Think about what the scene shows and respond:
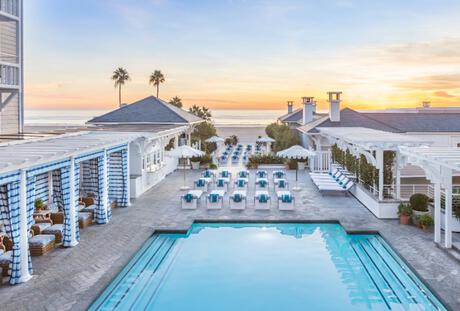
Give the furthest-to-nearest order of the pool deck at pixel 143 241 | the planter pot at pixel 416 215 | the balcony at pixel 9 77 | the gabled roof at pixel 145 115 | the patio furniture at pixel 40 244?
the gabled roof at pixel 145 115, the balcony at pixel 9 77, the planter pot at pixel 416 215, the patio furniture at pixel 40 244, the pool deck at pixel 143 241

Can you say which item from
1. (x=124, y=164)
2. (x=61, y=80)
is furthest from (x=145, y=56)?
(x=124, y=164)

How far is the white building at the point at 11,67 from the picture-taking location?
18328 millimetres

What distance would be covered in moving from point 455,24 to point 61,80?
3653 centimetres

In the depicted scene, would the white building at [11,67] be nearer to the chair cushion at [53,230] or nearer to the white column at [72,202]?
the white column at [72,202]

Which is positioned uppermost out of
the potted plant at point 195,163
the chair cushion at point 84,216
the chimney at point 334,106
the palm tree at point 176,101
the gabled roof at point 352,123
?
the palm tree at point 176,101

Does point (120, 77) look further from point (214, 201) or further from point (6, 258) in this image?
point (6, 258)

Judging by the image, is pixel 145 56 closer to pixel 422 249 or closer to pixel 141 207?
pixel 141 207

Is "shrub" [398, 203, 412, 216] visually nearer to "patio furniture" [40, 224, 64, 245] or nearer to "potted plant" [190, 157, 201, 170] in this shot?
"patio furniture" [40, 224, 64, 245]

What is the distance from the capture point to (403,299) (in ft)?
31.9

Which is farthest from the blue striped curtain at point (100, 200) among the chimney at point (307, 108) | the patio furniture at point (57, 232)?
the chimney at point (307, 108)

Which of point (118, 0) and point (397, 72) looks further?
point (397, 72)

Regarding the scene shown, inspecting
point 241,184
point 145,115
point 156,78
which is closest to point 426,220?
point 241,184

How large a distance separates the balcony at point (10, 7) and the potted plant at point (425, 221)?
17.1 m

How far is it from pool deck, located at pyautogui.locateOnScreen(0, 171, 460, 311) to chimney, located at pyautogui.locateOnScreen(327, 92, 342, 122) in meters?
9.56
